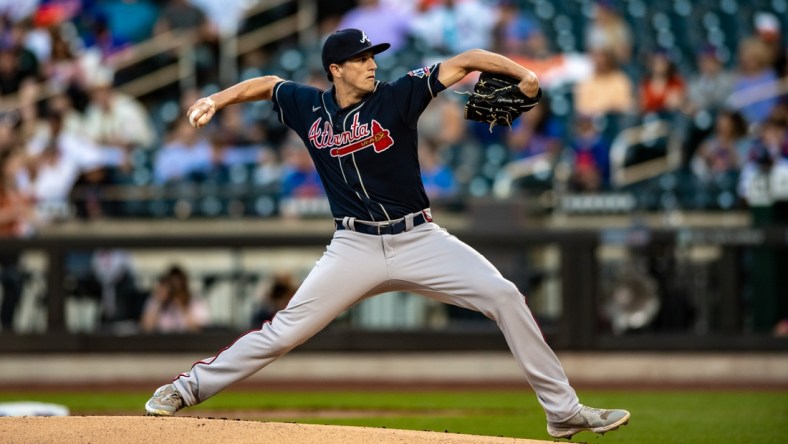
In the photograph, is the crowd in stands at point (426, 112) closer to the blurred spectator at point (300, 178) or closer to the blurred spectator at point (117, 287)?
the blurred spectator at point (300, 178)

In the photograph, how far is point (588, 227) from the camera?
1200cm

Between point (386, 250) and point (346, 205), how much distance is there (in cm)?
31

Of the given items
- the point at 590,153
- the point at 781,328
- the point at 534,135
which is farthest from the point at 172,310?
the point at 781,328

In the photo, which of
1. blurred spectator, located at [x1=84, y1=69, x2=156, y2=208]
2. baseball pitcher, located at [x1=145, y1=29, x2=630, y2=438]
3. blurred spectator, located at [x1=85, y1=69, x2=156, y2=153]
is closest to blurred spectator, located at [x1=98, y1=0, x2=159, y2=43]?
blurred spectator, located at [x1=84, y1=69, x2=156, y2=208]

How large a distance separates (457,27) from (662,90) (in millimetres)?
2308

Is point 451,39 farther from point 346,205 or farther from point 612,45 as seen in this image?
point 346,205

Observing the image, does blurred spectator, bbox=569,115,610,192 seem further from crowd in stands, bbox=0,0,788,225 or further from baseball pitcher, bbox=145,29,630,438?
baseball pitcher, bbox=145,29,630,438

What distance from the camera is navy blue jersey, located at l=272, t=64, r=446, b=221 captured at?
19.2 ft

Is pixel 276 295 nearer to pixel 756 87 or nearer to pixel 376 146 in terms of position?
pixel 756 87

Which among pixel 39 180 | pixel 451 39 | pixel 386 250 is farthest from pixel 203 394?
pixel 451 39

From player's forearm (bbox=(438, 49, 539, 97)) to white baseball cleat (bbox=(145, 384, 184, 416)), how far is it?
1.86m

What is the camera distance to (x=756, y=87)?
13.1 metres

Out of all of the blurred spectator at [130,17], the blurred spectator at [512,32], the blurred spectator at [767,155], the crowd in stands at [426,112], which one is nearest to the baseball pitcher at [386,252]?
the crowd in stands at [426,112]

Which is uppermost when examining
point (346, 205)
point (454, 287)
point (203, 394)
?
point (346, 205)
